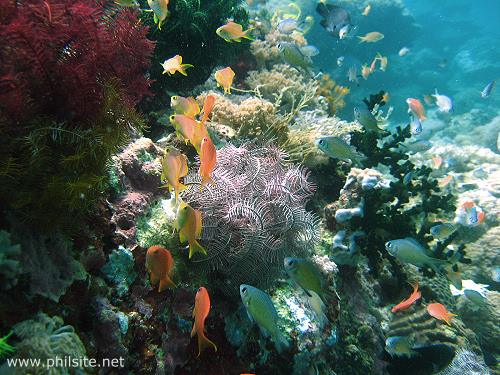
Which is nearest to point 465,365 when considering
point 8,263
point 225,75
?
point 225,75

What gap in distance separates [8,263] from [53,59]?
1322 millimetres

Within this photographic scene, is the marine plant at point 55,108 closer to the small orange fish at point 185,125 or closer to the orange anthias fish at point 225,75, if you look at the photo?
the small orange fish at point 185,125

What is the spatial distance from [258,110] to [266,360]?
10.9 feet

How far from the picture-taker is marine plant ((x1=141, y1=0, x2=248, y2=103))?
217 inches

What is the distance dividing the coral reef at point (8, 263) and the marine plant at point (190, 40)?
4160 millimetres

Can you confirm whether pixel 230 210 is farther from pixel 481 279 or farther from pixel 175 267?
pixel 481 279

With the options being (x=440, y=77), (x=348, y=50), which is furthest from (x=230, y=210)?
(x=440, y=77)

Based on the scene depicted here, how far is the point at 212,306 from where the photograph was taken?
3139 millimetres

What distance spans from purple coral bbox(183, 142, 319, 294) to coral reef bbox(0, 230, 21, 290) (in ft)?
4.92

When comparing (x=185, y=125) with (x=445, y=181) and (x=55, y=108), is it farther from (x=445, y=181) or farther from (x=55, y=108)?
(x=445, y=181)

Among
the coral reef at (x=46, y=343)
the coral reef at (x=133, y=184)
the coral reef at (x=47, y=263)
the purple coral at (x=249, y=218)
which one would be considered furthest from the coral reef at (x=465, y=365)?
the coral reef at (x=47, y=263)

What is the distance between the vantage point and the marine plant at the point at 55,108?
6.15 feet

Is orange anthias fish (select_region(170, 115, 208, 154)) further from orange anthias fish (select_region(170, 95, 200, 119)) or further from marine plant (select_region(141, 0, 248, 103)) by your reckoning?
marine plant (select_region(141, 0, 248, 103))

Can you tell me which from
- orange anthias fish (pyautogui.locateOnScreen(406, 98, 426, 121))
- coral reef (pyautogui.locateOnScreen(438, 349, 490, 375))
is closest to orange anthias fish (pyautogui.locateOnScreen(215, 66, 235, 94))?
coral reef (pyautogui.locateOnScreen(438, 349, 490, 375))
